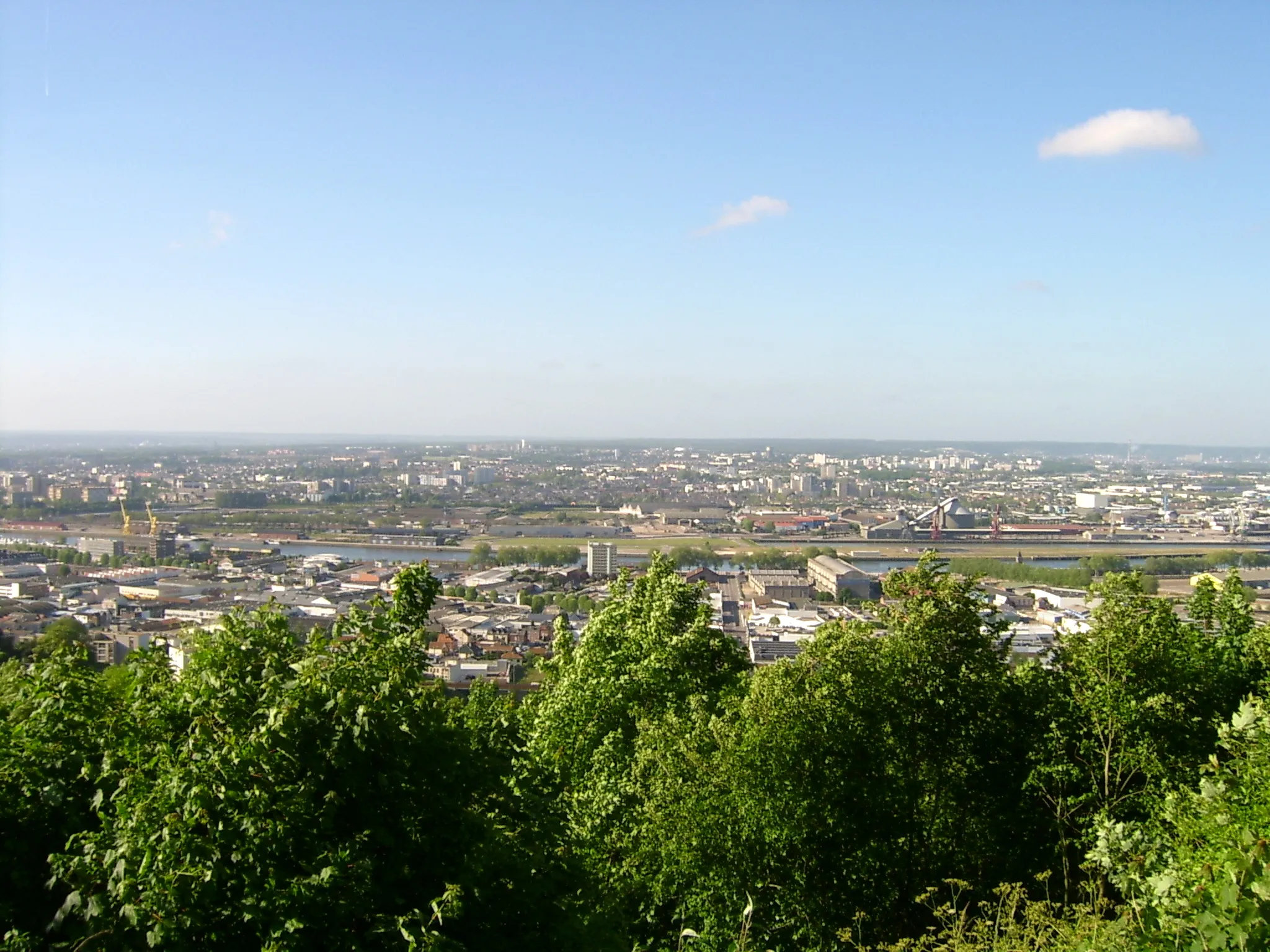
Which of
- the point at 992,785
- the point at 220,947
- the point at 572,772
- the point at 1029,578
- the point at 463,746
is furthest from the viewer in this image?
the point at 1029,578

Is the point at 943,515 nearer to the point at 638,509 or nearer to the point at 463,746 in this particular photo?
the point at 638,509

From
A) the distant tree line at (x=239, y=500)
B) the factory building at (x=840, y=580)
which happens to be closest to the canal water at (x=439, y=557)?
the factory building at (x=840, y=580)

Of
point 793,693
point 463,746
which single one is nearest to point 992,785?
point 793,693

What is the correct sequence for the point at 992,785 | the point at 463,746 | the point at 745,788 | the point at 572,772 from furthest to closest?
1. the point at 572,772
2. the point at 992,785
3. the point at 745,788
4. the point at 463,746

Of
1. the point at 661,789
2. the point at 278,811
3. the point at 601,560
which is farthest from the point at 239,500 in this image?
the point at 278,811

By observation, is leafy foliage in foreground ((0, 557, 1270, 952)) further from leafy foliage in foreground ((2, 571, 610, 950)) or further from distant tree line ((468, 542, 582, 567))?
distant tree line ((468, 542, 582, 567))

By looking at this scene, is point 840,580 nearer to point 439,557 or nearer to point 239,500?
point 439,557

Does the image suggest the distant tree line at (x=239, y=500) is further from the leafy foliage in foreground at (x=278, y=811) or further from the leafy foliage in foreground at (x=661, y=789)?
the leafy foliage in foreground at (x=278, y=811)
